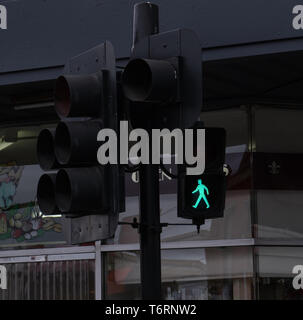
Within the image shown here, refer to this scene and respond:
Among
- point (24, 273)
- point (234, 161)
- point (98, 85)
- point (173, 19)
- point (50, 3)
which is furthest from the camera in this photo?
point (24, 273)

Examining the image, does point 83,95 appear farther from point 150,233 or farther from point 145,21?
point 150,233

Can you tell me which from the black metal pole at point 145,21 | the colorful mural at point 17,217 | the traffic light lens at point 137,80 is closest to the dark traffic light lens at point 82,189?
the traffic light lens at point 137,80

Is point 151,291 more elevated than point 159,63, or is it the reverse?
point 159,63

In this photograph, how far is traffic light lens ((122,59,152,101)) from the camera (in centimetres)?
543

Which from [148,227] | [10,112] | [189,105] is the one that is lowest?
[148,227]

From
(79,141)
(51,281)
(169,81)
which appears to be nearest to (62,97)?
(79,141)

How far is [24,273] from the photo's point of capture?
12297 millimetres

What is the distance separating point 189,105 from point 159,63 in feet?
1.06

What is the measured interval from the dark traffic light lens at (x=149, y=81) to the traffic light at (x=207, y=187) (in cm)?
55

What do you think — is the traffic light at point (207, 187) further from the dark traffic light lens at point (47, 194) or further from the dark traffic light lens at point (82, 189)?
the dark traffic light lens at point (47, 194)

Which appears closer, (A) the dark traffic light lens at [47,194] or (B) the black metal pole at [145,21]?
(A) the dark traffic light lens at [47,194]

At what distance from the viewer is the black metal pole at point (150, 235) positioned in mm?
5559

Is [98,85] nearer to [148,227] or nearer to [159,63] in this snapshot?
[159,63]
